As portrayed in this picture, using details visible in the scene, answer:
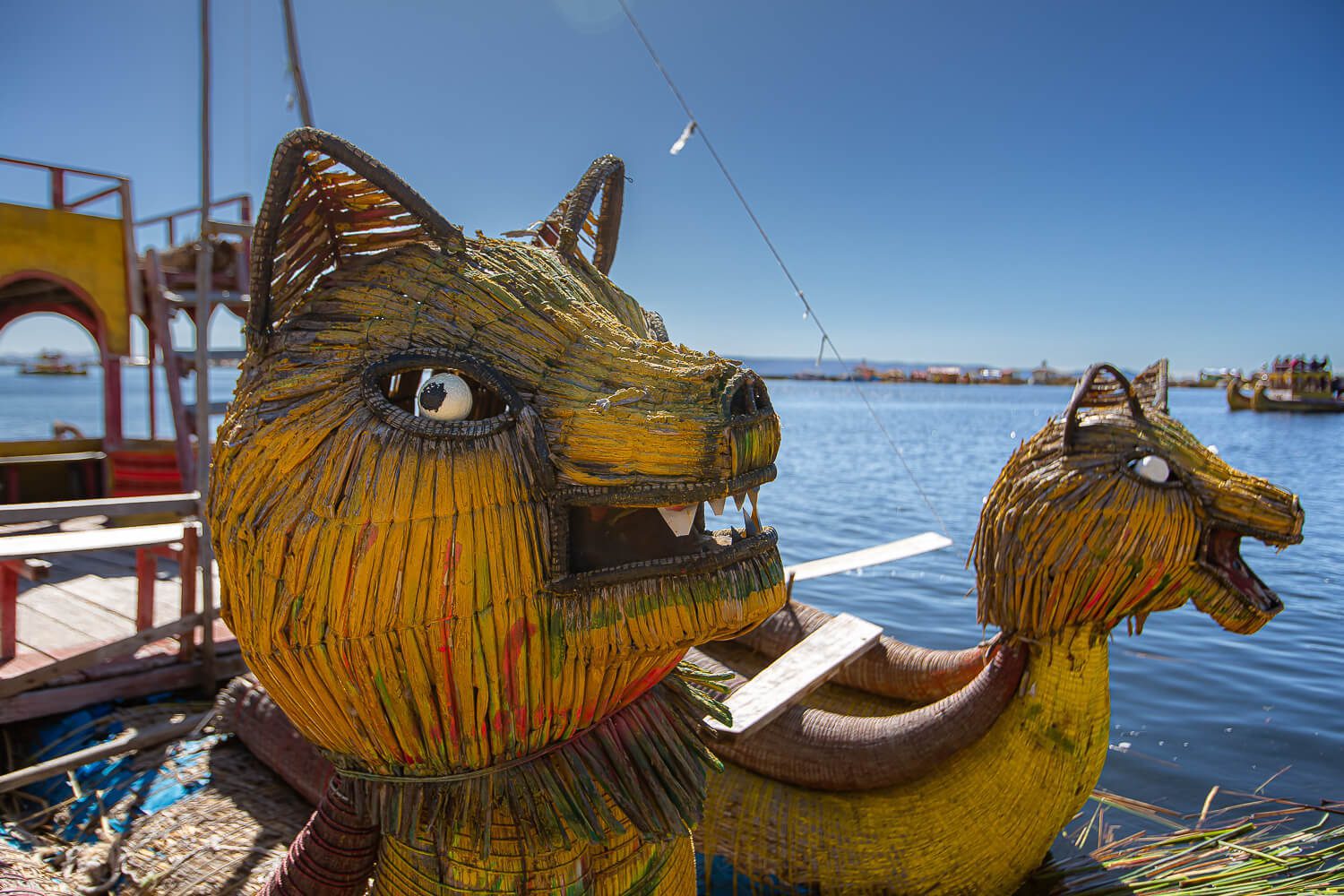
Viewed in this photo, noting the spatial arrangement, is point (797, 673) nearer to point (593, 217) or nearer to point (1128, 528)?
point (1128, 528)

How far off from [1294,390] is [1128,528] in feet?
151

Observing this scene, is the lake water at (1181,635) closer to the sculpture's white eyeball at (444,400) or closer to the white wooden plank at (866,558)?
the white wooden plank at (866,558)

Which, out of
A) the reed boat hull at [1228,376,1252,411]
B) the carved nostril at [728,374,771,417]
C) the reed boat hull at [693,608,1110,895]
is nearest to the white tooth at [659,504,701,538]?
the carved nostril at [728,374,771,417]

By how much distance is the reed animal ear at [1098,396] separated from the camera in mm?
2916

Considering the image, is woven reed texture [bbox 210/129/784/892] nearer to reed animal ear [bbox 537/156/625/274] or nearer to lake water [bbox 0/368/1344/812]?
reed animal ear [bbox 537/156/625/274]

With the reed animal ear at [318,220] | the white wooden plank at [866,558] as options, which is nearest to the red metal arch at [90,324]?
the white wooden plank at [866,558]

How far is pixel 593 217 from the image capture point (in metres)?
2.04

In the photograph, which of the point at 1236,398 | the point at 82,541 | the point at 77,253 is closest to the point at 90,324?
the point at 77,253

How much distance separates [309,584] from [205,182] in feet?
10.7

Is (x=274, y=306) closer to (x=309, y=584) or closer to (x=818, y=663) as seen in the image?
(x=309, y=584)

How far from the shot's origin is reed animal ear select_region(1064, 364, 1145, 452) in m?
2.92

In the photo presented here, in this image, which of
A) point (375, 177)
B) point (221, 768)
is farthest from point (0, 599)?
point (375, 177)

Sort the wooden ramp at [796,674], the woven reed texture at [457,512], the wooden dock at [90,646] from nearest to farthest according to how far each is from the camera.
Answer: the woven reed texture at [457,512], the wooden ramp at [796,674], the wooden dock at [90,646]

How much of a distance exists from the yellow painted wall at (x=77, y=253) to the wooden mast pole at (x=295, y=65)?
4231mm
